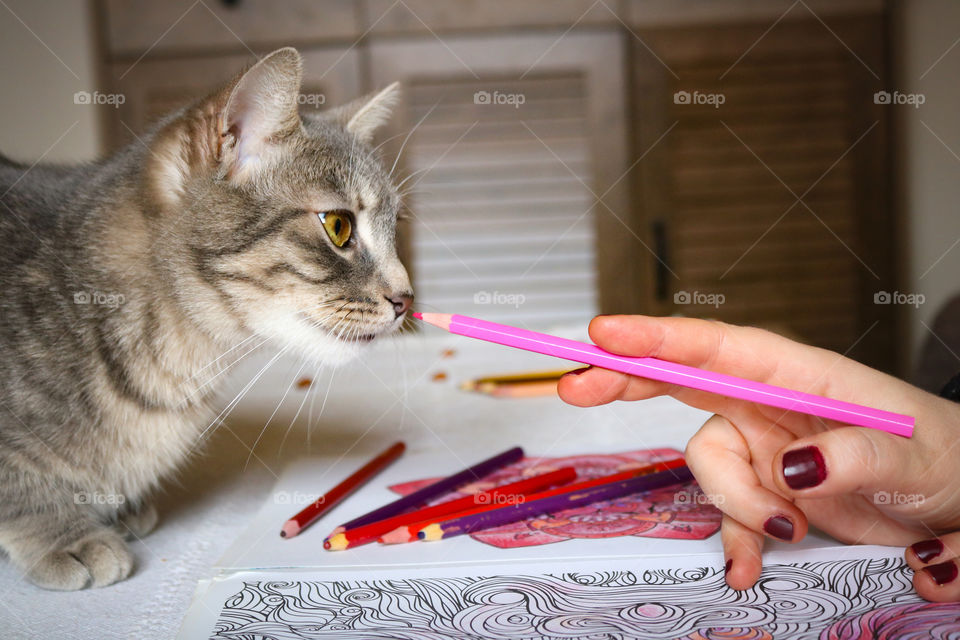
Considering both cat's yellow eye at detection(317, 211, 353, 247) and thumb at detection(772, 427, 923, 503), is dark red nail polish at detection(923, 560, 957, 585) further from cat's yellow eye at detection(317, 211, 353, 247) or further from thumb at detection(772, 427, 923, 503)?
cat's yellow eye at detection(317, 211, 353, 247)

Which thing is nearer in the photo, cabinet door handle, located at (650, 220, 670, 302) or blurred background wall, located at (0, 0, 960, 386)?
blurred background wall, located at (0, 0, 960, 386)

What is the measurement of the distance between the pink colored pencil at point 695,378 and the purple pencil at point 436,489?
23cm

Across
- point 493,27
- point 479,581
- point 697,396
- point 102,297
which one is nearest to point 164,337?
point 102,297

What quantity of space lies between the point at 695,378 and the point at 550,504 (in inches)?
8.9

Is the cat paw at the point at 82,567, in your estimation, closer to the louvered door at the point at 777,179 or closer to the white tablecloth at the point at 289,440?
the white tablecloth at the point at 289,440

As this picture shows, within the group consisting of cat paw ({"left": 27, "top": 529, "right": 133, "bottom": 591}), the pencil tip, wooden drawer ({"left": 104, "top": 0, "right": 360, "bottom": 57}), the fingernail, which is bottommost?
cat paw ({"left": 27, "top": 529, "right": 133, "bottom": 591})

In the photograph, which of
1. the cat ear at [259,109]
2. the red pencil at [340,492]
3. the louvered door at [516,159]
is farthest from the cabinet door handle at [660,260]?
the cat ear at [259,109]

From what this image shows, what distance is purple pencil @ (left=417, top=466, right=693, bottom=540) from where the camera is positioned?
71 centimetres

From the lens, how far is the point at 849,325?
340 centimetres

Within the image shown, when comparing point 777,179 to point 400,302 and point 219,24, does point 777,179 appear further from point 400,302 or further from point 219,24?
point 400,302

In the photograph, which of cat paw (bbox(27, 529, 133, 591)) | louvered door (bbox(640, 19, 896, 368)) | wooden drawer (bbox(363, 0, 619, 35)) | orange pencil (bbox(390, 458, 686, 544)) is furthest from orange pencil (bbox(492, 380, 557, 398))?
wooden drawer (bbox(363, 0, 619, 35))

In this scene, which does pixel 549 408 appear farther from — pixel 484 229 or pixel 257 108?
pixel 484 229

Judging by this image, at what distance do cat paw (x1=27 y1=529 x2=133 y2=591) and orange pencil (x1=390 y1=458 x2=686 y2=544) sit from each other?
0.83 feet

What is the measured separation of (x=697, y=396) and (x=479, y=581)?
271 millimetres
